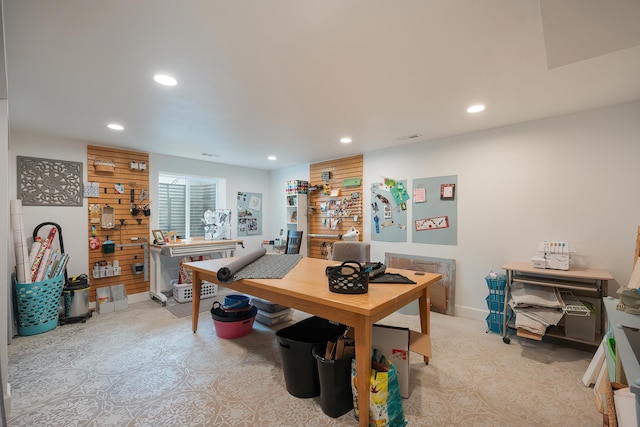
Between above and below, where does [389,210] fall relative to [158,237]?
above

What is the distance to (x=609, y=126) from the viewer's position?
2.75m

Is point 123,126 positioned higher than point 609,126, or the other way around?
point 123,126

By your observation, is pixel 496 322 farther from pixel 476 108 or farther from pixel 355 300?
pixel 355 300

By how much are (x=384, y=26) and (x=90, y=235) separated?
4.60 metres

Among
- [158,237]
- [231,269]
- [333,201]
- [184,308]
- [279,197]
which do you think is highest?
[279,197]

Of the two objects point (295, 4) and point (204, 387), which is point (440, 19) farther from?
point (204, 387)

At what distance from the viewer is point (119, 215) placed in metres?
4.24

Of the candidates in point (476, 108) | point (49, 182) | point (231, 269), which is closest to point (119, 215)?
point (49, 182)

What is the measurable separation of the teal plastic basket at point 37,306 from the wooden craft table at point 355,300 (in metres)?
2.49

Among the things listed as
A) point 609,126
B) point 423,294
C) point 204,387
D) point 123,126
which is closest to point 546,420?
point 423,294

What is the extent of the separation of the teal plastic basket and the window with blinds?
72.0 inches

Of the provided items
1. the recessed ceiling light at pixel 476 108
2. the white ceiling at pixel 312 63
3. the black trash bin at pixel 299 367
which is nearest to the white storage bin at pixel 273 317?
the black trash bin at pixel 299 367

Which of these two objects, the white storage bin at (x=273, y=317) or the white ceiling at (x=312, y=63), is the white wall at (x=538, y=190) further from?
the white storage bin at (x=273, y=317)

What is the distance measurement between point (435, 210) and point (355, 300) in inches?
109
